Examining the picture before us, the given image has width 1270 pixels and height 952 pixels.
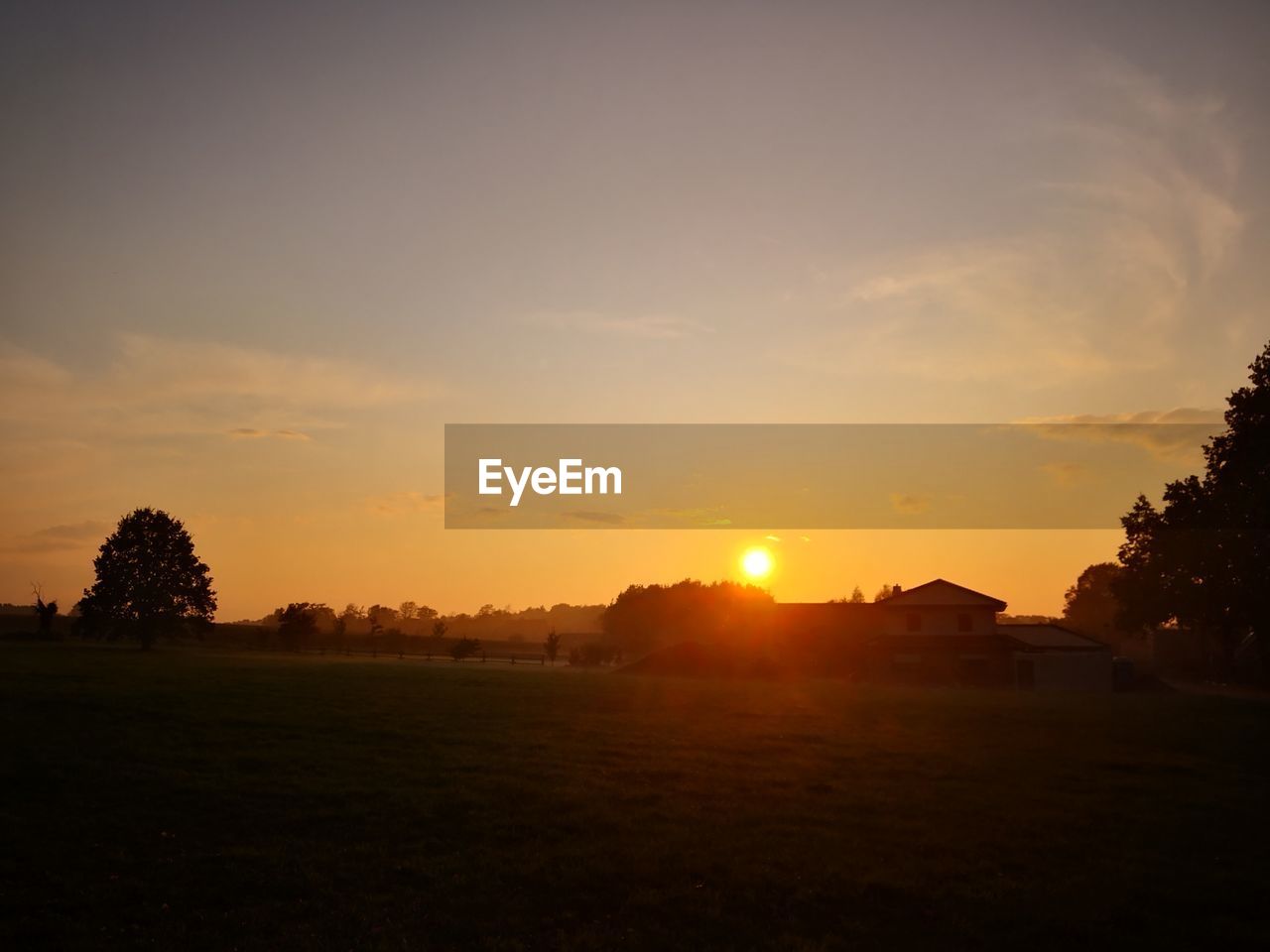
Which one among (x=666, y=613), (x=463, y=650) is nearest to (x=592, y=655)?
(x=463, y=650)

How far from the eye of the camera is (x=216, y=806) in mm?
19719

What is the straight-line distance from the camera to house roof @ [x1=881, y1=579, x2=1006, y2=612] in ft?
270

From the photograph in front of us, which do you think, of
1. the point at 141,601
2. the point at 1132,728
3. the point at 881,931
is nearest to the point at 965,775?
the point at 881,931

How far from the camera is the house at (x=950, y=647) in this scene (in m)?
77.4

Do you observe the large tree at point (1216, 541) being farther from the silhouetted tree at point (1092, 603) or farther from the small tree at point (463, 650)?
the silhouetted tree at point (1092, 603)

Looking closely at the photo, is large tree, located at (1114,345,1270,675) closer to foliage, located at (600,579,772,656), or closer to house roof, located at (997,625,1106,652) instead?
house roof, located at (997,625,1106,652)

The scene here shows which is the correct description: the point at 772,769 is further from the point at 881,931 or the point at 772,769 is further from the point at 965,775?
the point at 881,931

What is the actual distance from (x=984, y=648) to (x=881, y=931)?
2787 inches

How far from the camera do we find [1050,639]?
A: 8394 cm

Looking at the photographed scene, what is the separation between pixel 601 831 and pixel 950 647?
2648 inches

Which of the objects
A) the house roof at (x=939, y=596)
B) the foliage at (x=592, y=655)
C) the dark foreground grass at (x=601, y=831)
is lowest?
the foliage at (x=592, y=655)

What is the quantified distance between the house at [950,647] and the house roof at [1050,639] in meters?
0.09

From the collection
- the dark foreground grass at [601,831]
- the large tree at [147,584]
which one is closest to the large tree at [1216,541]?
the dark foreground grass at [601,831]

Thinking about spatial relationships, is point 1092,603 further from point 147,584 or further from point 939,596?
point 147,584
